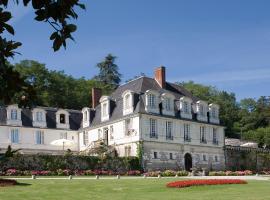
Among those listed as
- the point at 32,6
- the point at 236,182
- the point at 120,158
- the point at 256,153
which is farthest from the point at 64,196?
the point at 256,153

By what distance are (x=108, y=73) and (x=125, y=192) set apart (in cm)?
7026

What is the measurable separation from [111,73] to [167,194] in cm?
7125

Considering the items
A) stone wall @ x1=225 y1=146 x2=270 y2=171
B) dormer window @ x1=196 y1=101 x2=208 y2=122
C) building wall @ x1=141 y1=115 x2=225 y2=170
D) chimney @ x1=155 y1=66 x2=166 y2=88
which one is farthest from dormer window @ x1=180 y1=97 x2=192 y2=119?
stone wall @ x1=225 y1=146 x2=270 y2=171

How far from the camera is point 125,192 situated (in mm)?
19375

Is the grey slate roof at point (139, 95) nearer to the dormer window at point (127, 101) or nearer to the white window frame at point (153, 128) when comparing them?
the dormer window at point (127, 101)

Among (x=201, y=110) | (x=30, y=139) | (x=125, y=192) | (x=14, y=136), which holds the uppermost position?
(x=201, y=110)

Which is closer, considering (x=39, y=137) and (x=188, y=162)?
(x=188, y=162)

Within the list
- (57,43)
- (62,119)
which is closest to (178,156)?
(62,119)

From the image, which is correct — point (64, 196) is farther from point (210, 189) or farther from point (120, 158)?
point (120, 158)

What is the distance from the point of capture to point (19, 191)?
1908 cm

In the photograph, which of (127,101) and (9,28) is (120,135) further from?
(9,28)

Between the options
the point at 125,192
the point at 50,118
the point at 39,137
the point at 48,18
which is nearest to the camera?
the point at 48,18

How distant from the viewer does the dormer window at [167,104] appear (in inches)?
1687

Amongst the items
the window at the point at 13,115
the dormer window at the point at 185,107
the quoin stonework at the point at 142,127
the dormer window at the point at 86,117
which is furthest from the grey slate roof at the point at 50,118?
the dormer window at the point at 185,107
